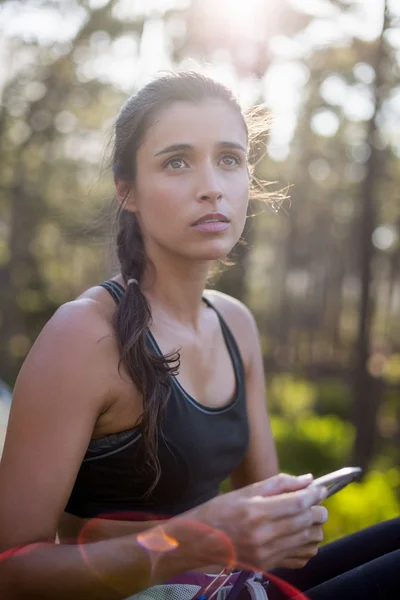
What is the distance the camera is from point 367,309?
21.4 feet

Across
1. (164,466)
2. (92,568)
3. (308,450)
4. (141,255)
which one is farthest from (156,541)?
(308,450)

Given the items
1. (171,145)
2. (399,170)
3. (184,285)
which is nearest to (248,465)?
(184,285)

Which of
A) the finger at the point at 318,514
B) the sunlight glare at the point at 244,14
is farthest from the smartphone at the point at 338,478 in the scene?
the sunlight glare at the point at 244,14

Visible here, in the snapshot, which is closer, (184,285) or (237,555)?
(237,555)

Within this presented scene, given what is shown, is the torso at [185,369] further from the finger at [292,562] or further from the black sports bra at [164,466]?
the finger at [292,562]

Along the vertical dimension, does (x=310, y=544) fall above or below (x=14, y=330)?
above

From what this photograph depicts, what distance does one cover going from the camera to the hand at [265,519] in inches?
56.6

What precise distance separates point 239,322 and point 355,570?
A: 959 millimetres

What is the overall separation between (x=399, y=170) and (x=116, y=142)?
1474 cm

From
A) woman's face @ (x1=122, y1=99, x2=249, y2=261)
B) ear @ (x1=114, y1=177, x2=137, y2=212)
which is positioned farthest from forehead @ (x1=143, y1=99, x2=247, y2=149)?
ear @ (x1=114, y1=177, x2=137, y2=212)

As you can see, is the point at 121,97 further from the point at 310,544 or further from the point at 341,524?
the point at 310,544

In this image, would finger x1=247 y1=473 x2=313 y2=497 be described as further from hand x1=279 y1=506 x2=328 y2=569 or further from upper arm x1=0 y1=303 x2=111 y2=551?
upper arm x1=0 y1=303 x2=111 y2=551

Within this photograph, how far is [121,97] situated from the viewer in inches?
578

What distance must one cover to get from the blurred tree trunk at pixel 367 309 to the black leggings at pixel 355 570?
4667mm
